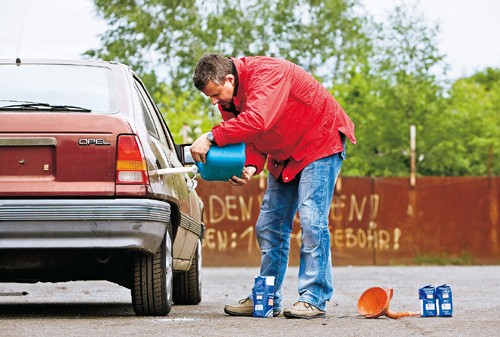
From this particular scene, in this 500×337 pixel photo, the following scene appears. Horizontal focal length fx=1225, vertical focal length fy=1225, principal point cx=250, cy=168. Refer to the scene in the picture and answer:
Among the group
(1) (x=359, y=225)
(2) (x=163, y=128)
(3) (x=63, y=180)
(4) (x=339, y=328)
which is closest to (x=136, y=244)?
(3) (x=63, y=180)

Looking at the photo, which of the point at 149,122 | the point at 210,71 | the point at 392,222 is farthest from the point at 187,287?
the point at 392,222

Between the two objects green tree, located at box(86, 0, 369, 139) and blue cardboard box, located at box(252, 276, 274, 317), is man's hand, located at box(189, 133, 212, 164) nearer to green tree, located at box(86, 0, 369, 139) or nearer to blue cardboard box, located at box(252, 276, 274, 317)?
blue cardboard box, located at box(252, 276, 274, 317)

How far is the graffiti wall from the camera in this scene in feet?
72.4

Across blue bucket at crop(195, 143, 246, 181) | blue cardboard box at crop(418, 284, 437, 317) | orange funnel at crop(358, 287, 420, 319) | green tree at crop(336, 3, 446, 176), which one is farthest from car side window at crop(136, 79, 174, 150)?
green tree at crop(336, 3, 446, 176)

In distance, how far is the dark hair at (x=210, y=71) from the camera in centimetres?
721

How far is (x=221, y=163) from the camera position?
7.27 meters

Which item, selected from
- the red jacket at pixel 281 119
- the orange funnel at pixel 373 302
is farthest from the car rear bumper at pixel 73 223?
the orange funnel at pixel 373 302

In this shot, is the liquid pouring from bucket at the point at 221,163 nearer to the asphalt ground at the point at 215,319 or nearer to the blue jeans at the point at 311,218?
the blue jeans at the point at 311,218

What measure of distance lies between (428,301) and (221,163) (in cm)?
155

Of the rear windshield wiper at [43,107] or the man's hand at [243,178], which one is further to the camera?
the man's hand at [243,178]

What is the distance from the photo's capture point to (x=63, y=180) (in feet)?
22.3

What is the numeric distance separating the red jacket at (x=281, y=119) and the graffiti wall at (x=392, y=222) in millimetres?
14203

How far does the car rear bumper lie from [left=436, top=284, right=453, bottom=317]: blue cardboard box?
6.39ft

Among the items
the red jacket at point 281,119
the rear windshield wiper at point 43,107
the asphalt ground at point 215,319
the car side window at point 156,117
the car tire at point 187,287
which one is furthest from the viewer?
the car tire at point 187,287
